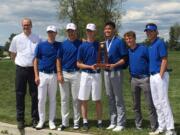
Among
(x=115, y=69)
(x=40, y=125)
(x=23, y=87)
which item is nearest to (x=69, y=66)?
(x=115, y=69)

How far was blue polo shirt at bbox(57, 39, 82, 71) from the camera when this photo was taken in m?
9.95

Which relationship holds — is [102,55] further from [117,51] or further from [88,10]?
[88,10]

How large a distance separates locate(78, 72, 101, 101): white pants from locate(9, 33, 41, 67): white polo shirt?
122 centimetres

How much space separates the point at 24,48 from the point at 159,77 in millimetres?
3031

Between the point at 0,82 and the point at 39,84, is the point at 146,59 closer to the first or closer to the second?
the point at 39,84

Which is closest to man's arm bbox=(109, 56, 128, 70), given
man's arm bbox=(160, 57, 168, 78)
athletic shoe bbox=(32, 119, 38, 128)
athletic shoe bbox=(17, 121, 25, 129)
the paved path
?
man's arm bbox=(160, 57, 168, 78)

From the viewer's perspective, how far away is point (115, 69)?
31.8ft

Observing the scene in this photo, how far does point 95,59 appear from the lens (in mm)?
9852

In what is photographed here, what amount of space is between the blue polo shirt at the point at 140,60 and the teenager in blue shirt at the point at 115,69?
257 millimetres

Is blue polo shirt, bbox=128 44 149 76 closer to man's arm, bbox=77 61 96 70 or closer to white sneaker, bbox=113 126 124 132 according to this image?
man's arm, bbox=77 61 96 70

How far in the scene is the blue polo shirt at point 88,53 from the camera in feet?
32.0

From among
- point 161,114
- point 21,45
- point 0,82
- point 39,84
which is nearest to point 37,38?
point 21,45

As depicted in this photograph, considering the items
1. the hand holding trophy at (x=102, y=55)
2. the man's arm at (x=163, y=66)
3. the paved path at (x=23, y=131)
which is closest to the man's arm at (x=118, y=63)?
the hand holding trophy at (x=102, y=55)

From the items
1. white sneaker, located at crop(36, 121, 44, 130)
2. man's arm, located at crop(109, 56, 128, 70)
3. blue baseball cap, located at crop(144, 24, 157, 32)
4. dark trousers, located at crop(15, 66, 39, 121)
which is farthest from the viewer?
dark trousers, located at crop(15, 66, 39, 121)
